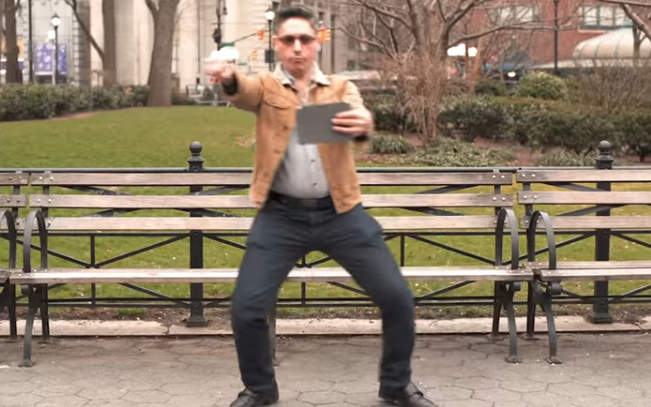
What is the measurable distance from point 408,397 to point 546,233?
1.75m

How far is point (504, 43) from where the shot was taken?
4625 cm

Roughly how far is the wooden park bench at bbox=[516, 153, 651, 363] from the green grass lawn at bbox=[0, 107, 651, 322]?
0.93 metres

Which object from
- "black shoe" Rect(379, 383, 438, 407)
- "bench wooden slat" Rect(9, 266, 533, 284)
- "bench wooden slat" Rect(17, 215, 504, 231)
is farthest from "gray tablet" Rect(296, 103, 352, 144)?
"bench wooden slat" Rect(17, 215, 504, 231)

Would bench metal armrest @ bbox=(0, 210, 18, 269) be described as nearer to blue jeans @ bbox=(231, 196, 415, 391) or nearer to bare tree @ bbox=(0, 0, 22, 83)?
blue jeans @ bbox=(231, 196, 415, 391)

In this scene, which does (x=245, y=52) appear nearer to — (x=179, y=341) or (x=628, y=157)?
(x=628, y=157)

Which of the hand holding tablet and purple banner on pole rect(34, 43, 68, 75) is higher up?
purple banner on pole rect(34, 43, 68, 75)

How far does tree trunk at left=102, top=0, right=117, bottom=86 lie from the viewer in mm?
50469

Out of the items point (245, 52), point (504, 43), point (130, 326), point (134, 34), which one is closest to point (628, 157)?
point (130, 326)

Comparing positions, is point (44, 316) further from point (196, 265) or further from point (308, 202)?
point (308, 202)

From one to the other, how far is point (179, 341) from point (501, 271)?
215 cm

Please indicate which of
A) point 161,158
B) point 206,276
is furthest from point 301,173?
point 161,158

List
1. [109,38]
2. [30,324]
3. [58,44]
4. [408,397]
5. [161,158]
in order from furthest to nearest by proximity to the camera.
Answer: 1. [58,44]
2. [109,38]
3. [161,158]
4. [30,324]
5. [408,397]

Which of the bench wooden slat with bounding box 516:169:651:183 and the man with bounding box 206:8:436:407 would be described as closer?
the man with bounding box 206:8:436:407

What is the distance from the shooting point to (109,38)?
51.9 metres
